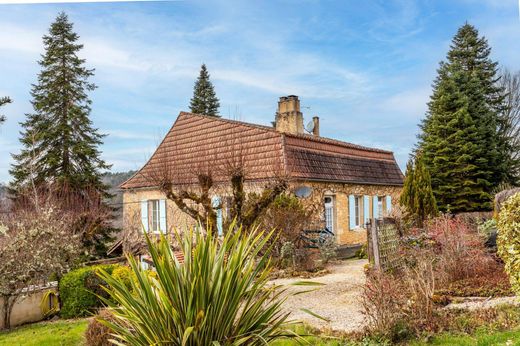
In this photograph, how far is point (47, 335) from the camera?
301 inches

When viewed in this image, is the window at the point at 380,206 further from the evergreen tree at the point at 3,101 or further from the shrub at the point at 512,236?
the evergreen tree at the point at 3,101

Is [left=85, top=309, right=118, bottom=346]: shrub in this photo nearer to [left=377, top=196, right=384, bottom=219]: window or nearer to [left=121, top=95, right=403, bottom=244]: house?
[left=121, top=95, right=403, bottom=244]: house

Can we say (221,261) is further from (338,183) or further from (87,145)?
(87,145)

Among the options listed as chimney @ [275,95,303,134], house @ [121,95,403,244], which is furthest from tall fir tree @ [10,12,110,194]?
chimney @ [275,95,303,134]

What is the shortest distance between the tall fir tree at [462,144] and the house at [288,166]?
3623 mm

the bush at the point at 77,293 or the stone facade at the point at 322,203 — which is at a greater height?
the stone facade at the point at 322,203

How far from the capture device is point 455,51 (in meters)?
25.2

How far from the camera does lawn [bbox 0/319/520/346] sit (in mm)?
4988

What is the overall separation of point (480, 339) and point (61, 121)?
2036 centimetres

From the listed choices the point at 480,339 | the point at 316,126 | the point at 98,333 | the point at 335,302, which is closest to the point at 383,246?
the point at 335,302

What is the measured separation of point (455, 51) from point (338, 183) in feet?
45.7

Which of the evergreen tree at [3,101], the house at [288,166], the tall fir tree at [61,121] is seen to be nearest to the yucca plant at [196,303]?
the house at [288,166]

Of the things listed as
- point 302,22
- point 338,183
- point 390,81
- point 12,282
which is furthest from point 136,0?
point 338,183

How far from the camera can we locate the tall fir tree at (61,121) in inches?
823
